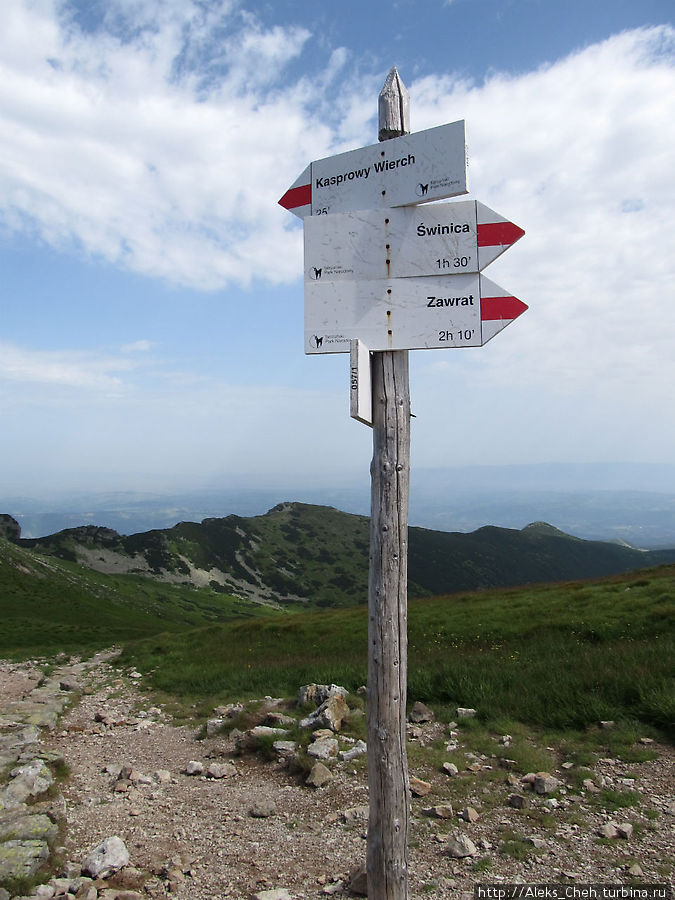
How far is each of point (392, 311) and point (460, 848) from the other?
635 cm

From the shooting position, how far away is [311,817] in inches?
316

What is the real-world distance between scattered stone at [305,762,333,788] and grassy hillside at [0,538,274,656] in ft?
73.4

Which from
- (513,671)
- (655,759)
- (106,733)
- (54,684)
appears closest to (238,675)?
(106,733)

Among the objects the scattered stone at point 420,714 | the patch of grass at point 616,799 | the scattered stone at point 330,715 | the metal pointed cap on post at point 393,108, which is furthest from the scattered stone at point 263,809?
the metal pointed cap on post at point 393,108

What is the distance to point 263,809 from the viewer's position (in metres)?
8.30

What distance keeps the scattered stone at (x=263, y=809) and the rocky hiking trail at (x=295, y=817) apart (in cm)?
2

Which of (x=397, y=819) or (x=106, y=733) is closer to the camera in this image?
(x=397, y=819)

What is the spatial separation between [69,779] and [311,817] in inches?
185

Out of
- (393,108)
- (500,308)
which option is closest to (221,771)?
(500,308)

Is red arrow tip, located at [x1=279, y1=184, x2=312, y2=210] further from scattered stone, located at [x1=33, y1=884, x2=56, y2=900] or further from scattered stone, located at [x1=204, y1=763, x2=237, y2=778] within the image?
scattered stone, located at [x1=204, y1=763, x2=237, y2=778]

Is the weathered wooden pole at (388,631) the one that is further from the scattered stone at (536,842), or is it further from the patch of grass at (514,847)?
the scattered stone at (536,842)

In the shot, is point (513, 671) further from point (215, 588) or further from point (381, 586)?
point (215, 588)

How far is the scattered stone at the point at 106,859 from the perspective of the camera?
6.61 metres

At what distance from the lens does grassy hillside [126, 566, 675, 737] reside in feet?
34.7
